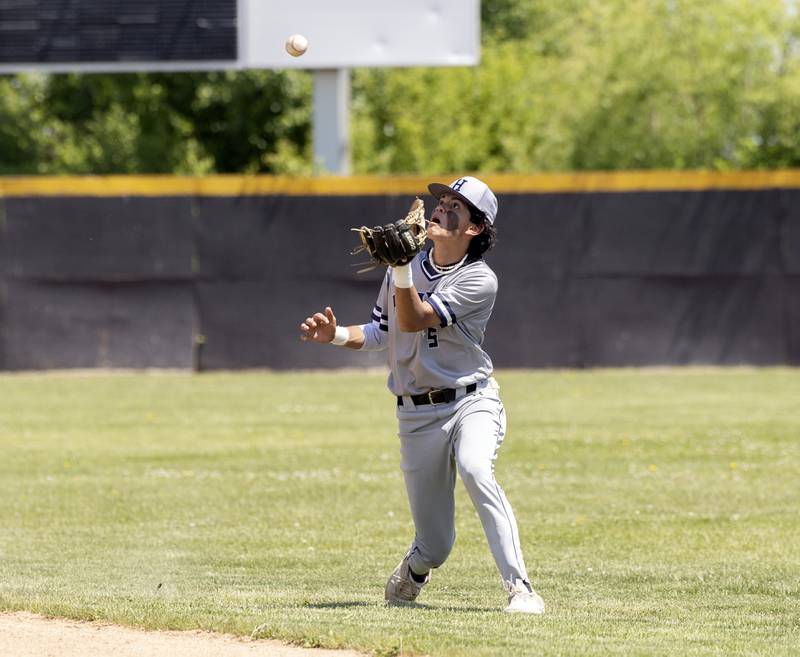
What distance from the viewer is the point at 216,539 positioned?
32.1 feet

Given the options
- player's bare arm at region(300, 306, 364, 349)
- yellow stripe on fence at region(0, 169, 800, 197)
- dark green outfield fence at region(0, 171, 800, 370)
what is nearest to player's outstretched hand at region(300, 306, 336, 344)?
player's bare arm at region(300, 306, 364, 349)

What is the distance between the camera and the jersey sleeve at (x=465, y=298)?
6668 mm

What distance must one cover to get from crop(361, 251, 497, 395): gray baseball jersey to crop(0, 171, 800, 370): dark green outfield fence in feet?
46.4

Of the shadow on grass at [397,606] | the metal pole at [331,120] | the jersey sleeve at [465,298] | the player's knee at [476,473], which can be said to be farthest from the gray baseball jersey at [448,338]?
the metal pole at [331,120]

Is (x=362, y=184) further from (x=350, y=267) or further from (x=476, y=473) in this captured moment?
(x=476, y=473)

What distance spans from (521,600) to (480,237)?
1640mm

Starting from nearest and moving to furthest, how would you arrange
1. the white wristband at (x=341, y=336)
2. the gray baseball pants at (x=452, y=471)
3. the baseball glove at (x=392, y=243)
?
the baseball glove at (x=392, y=243), the gray baseball pants at (x=452, y=471), the white wristband at (x=341, y=336)

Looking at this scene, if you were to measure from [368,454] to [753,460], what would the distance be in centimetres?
341

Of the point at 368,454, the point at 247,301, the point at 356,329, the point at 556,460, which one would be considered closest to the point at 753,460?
the point at 556,460

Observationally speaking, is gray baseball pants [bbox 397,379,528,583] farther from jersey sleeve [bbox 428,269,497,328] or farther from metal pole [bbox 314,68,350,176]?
metal pole [bbox 314,68,350,176]

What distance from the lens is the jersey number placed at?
22.4 feet

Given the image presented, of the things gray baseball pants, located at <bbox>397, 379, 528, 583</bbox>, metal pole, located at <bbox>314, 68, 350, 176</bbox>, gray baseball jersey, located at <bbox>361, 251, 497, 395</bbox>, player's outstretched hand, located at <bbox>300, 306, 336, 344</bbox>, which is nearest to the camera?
gray baseball pants, located at <bbox>397, 379, 528, 583</bbox>

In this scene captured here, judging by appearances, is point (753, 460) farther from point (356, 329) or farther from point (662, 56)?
point (662, 56)

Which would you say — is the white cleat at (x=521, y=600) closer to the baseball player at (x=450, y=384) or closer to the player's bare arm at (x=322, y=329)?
the baseball player at (x=450, y=384)
